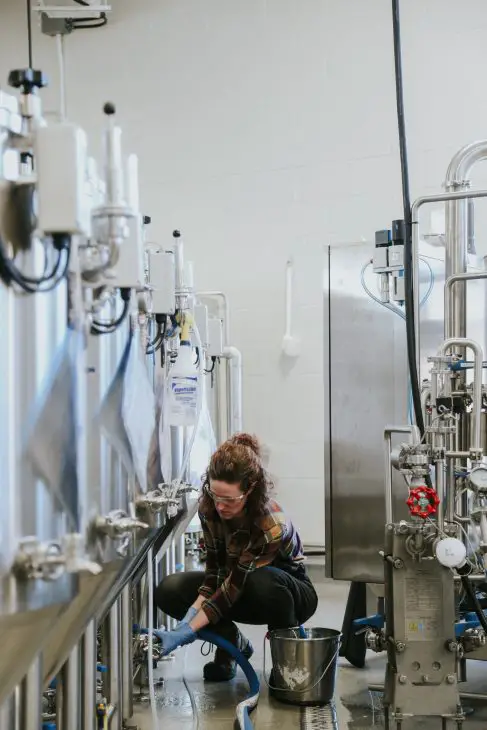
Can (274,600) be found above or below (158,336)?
below

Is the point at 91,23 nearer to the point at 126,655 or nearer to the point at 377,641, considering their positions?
the point at 126,655

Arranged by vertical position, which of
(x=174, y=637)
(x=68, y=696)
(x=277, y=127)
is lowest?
(x=174, y=637)

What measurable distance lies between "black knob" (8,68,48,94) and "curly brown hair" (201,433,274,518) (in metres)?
1.54

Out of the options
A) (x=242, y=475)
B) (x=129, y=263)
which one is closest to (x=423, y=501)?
(x=242, y=475)

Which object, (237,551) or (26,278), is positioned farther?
(237,551)

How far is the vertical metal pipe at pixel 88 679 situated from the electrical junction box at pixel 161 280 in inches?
29.0

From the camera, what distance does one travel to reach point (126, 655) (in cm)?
237

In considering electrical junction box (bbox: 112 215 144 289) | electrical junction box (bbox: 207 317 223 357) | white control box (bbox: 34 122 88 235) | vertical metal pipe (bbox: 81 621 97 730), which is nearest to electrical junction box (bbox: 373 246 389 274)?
electrical junction box (bbox: 207 317 223 357)

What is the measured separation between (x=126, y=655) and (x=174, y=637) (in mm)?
241

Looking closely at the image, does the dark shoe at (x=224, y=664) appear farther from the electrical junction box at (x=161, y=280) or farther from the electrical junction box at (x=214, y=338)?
the electrical junction box at (x=161, y=280)

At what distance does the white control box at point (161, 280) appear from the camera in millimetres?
2193

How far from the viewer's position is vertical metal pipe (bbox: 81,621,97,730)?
1895mm

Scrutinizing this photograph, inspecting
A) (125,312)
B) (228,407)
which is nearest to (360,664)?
(228,407)

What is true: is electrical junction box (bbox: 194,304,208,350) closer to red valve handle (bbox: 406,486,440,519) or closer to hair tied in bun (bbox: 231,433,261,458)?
hair tied in bun (bbox: 231,433,261,458)
